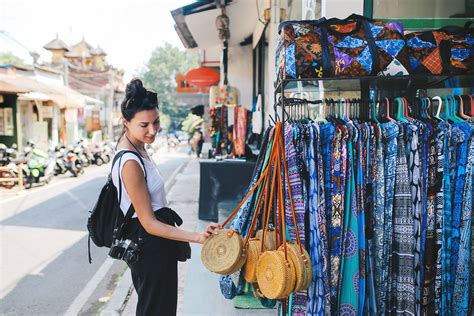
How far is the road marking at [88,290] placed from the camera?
4.39 meters

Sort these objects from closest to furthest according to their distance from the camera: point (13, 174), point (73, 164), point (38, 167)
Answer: point (13, 174) < point (38, 167) < point (73, 164)

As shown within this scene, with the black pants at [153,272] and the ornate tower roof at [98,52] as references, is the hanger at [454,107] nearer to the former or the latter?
the black pants at [153,272]

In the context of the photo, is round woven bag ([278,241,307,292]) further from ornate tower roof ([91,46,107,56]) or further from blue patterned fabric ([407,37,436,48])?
ornate tower roof ([91,46,107,56])

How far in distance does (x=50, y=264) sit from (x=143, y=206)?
4.22 m

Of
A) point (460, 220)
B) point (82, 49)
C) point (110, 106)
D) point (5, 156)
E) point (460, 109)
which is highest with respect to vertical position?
point (82, 49)

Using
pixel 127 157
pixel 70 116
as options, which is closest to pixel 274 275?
pixel 127 157

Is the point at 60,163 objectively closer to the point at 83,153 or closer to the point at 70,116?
the point at 83,153

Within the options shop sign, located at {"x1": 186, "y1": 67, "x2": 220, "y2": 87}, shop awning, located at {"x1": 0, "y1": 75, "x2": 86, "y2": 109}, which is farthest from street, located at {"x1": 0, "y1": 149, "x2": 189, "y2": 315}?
shop awning, located at {"x1": 0, "y1": 75, "x2": 86, "y2": 109}

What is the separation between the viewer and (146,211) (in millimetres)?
2244

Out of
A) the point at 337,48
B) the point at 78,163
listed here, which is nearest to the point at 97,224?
the point at 337,48

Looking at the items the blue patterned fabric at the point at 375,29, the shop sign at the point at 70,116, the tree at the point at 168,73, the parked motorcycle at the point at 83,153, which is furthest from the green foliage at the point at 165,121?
the blue patterned fabric at the point at 375,29

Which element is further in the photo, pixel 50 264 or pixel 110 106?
pixel 110 106

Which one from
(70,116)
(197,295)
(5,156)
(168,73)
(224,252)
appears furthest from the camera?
(168,73)

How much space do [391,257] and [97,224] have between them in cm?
164
